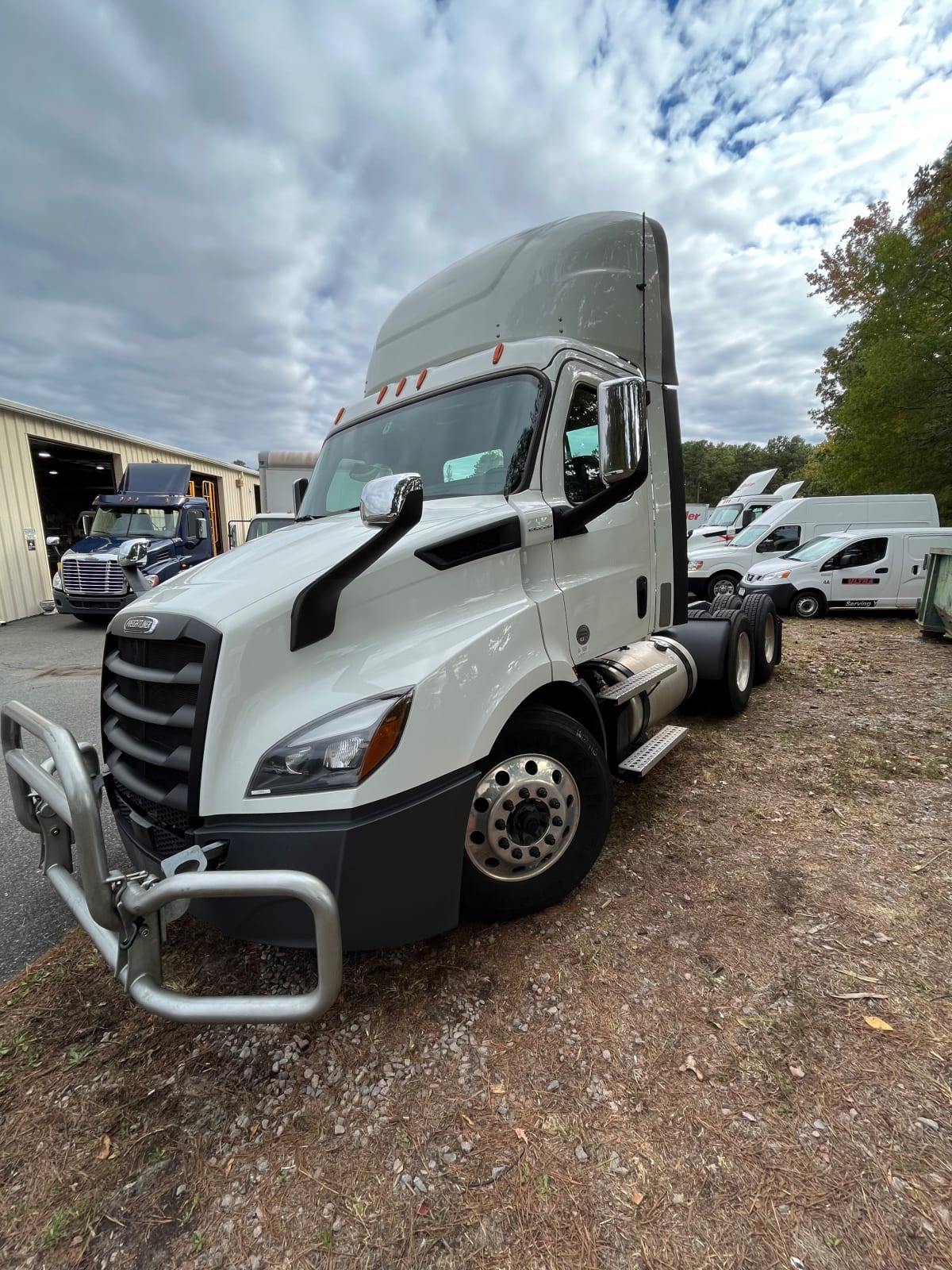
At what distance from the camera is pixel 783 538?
13.8m

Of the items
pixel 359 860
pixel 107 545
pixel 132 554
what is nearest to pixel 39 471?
pixel 107 545

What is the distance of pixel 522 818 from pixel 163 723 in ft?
4.74

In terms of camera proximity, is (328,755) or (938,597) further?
(938,597)

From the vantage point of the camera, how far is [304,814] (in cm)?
176

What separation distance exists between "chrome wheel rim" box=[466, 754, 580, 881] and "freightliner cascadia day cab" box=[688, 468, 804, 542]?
61.6ft

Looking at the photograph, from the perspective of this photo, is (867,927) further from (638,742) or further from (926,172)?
(926,172)

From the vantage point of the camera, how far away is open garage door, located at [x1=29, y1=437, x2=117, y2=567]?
1578 centimetres

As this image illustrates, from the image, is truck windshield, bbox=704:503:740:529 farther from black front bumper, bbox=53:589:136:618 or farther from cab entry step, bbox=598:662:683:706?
cab entry step, bbox=598:662:683:706

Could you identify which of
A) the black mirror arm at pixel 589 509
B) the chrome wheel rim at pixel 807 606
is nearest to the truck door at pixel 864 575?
the chrome wheel rim at pixel 807 606

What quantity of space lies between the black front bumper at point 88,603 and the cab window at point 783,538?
14235mm

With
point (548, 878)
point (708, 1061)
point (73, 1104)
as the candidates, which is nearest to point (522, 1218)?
point (708, 1061)

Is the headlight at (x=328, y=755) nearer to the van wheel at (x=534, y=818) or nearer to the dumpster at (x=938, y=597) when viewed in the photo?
the van wheel at (x=534, y=818)

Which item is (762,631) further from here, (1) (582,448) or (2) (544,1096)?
(2) (544,1096)

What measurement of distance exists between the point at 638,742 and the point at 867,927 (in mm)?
1529
